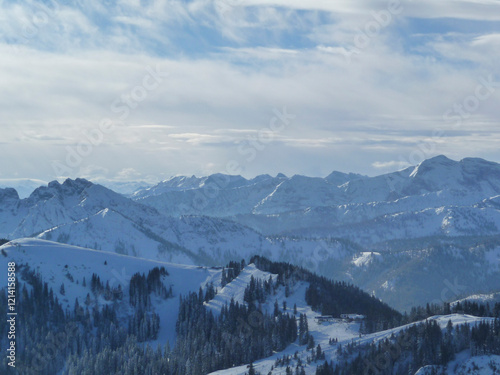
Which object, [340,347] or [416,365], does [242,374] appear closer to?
[340,347]

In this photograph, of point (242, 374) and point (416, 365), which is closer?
point (416, 365)

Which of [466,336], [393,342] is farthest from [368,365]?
[466,336]

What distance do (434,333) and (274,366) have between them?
49.1 metres

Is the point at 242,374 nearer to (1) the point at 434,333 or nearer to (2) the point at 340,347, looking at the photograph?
(2) the point at 340,347

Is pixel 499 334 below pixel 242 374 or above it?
above

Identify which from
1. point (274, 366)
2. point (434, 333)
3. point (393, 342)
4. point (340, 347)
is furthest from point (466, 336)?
point (274, 366)

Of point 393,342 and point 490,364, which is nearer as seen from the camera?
point 490,364

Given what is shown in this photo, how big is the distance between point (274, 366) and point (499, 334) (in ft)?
218

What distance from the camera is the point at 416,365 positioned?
181 metres

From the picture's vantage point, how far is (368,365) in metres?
183

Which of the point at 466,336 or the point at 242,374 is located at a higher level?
the point at 466,336

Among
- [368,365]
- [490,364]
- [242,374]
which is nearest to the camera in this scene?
[490,364]

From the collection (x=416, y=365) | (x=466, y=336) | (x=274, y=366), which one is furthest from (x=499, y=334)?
(x=274, y=366)

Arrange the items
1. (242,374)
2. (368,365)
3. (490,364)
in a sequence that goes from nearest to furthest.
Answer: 1. (490,364)
2. (368,365)
3. (242,374)
